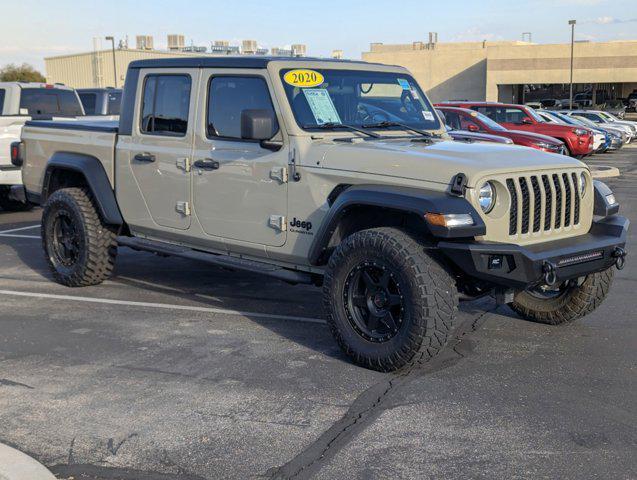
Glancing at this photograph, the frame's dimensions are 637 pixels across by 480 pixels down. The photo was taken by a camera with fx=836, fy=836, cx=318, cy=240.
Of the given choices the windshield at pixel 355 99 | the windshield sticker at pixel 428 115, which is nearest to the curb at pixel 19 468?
the windshield at pixel 355 99

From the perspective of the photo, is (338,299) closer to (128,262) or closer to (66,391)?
(66,391)

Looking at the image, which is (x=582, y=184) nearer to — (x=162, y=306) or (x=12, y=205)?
(x=162, y=306)

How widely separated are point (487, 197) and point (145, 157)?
3.14 metres

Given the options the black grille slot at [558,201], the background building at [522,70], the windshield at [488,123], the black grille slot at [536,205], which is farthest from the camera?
the background building at [522,70]

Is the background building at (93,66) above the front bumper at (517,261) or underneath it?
above

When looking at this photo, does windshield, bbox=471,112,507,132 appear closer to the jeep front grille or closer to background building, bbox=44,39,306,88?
the jeep front grille

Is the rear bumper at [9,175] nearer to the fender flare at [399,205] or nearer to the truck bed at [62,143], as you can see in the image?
the truck bed at [62,143]

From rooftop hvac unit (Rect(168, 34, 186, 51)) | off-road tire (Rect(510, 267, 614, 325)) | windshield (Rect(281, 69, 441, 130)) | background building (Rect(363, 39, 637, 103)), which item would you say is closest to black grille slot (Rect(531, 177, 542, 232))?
off-road tire (Rect(510, 267, 614, 325))

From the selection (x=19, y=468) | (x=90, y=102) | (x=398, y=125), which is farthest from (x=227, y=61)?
(x=90, y=102)

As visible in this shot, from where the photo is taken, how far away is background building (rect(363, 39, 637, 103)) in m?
64.4

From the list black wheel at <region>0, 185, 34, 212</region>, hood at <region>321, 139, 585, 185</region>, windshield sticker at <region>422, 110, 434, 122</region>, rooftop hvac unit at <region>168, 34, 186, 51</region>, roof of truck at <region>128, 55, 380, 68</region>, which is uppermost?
rooftop hvac unit at <region>168, 34, 186, 51</region>

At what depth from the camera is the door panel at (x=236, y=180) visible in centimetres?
607

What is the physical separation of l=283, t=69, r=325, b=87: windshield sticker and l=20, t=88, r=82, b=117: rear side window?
930 cm

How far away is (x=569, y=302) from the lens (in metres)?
6.34
